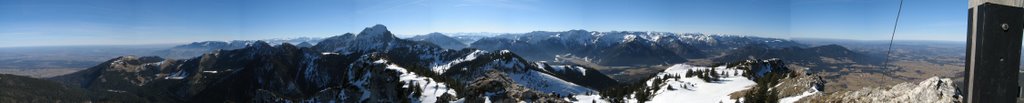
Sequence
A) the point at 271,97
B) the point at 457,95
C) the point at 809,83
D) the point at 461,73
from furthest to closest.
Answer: the point at 461,73 → the point at 271,97 → the point at 457,95 → the point at 809,83

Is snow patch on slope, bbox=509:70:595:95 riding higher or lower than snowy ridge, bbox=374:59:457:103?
lower

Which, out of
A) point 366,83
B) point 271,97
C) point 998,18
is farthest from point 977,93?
point 271,97

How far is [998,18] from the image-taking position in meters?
3.27

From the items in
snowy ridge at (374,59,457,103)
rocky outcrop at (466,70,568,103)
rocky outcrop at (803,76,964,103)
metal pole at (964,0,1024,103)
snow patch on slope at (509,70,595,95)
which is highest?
metal pole at (964,0,1024,103)

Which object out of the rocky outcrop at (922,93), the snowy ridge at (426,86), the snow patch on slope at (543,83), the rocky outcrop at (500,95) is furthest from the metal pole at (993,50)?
the snow patch on slope at (543,83)

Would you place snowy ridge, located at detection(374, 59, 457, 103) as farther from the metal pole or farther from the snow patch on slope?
the metal pole

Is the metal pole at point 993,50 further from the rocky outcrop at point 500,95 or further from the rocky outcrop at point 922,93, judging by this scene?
the rocky outcrop at point 500,95

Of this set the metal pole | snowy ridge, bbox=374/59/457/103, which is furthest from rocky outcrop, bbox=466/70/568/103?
the metal pole

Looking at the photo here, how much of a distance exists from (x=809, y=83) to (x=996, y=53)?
28756 mm

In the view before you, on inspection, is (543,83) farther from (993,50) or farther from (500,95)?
(993,50)

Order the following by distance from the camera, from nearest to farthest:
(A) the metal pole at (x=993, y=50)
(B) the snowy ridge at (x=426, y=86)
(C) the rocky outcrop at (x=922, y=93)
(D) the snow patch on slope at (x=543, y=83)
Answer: (A) the metal pole at (x=993, y=50), (C) the rocky outcrop at (x=922, y=93), (B) the snowy ridge at (x=426, y=86), (D) the snow patch on slope at (x=543, y=83)

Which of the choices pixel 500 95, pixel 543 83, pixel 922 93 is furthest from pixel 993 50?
pixel 543 83

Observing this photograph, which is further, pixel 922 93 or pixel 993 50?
pixel 922 93

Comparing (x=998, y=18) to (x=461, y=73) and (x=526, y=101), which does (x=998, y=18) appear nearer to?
(x=526, y=101)
